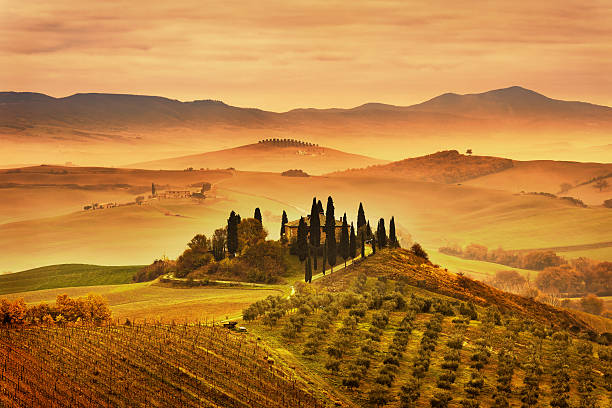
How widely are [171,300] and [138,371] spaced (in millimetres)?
43679

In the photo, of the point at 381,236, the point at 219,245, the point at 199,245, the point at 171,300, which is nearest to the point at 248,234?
the point at 219,245

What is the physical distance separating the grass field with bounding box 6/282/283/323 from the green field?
1079 cm

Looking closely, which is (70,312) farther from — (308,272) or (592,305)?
(592,305)

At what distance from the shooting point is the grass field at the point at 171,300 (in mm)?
69000

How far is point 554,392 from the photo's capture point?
4212 cm

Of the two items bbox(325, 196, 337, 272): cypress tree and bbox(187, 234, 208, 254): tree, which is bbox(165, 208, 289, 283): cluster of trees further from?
bbox(325, 196, 337, 272): cypress tree

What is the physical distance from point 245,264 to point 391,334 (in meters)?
47.6

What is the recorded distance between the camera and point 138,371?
39688 mm

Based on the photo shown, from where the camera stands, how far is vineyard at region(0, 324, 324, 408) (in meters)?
35.7

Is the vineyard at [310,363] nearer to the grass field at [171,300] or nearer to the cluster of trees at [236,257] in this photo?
the grass field at [171,300]

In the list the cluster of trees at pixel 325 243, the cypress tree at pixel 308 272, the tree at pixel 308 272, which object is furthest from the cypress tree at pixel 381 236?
the cypress tree at pixel 308 272

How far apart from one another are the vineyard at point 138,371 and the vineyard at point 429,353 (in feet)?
13.9

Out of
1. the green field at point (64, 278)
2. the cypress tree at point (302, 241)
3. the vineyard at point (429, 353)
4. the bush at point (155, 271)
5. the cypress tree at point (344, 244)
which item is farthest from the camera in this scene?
the green field at point (64, 278)

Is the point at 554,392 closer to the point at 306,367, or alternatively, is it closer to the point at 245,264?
the point at 306,367
